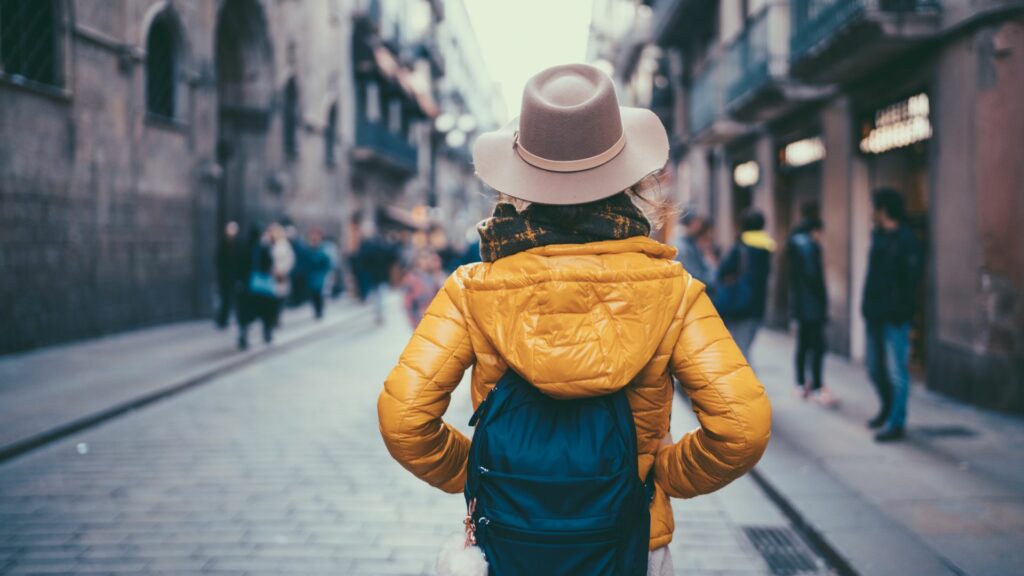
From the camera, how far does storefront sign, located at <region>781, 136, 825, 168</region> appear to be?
43.3 feet

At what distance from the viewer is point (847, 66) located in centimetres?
1038

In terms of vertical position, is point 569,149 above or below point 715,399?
above

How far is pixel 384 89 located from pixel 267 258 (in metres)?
22.0

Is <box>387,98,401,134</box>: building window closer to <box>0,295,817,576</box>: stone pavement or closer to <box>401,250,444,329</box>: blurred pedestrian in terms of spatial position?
<box>401,250,444,329</box>: blurred pedestrian

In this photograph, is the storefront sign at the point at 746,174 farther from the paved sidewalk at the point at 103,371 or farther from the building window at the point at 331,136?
the building window at the point at 331,136

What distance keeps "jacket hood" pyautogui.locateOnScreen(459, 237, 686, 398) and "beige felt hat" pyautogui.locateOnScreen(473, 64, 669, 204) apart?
0.14 meters

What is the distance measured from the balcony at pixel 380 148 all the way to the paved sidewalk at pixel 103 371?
560 inches

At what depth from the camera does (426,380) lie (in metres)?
1.76

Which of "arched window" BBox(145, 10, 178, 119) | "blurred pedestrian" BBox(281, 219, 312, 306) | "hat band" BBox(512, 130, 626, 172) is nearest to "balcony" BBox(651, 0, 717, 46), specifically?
"blurred pedestrian" BBox(281, 219, 312, 306)

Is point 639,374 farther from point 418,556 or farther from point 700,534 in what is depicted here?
point 700,534

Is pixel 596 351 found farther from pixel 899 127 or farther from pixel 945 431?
pixel 899 127

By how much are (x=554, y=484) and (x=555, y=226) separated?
0.56m

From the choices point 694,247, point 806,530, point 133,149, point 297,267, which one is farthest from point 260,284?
point 806,530

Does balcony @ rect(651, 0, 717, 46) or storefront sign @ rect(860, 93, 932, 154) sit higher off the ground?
balcony @ rect(651, 0, 717, 46)
